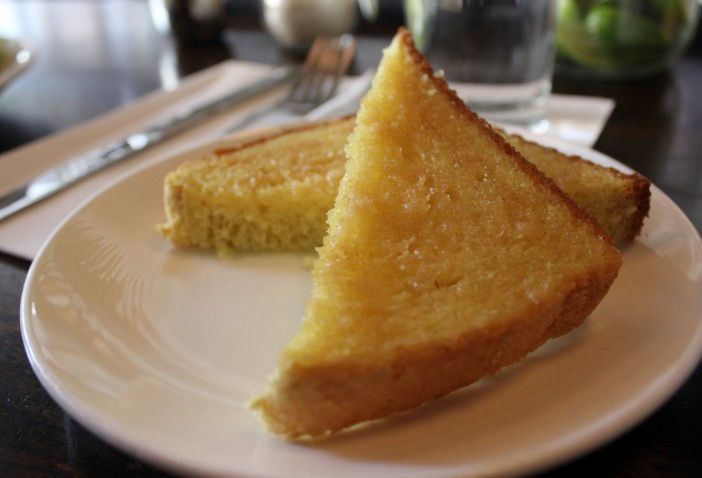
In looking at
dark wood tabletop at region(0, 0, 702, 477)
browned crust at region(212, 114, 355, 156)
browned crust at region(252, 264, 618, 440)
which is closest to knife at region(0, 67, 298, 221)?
dark wood tabletop at region(0, 0, 702, 477)

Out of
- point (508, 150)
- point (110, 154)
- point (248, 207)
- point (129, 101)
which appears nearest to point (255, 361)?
point (248, 207)

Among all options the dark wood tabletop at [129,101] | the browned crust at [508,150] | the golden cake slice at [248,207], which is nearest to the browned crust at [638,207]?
the browned crust at [508,150]

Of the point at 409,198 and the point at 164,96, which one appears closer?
the point at 409,198

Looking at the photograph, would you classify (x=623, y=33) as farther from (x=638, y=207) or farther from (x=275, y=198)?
(x=275, y=198)

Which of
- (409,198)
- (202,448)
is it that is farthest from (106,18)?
(202,448)

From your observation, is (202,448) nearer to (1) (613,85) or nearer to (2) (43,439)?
(2) (43,439)

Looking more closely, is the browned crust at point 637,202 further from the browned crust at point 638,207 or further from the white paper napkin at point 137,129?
the white paper napkin at point 137,129
